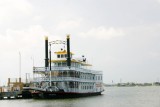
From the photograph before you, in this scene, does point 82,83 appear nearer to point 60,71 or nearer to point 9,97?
point 60,71

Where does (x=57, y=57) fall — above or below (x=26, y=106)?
above

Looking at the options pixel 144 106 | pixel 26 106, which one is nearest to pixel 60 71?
pixel 26 106

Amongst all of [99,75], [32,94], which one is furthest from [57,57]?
[99,75]

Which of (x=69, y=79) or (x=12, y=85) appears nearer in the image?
(x=69, y=79)

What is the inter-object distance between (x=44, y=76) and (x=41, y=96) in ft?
15.2

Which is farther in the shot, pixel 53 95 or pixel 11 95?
pixel 11 95

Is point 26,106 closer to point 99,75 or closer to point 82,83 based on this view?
point 82,83

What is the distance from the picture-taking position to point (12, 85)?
236 ft

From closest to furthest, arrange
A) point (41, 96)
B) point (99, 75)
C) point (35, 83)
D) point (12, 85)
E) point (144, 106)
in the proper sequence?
point (144, 106), point (41, 96), point (35, 83), point (12, 85), point (99, 75)

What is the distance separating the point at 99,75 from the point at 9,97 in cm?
1967

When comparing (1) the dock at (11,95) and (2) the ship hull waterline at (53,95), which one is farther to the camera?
(1) the dock at (11,95)

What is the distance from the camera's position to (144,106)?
47.9 metres

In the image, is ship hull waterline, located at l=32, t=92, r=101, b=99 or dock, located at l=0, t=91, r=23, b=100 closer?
ship hull waterline, located at l=32, t=92, r=101, b=99

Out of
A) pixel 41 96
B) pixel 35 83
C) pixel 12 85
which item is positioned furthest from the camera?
pixel 12 85
